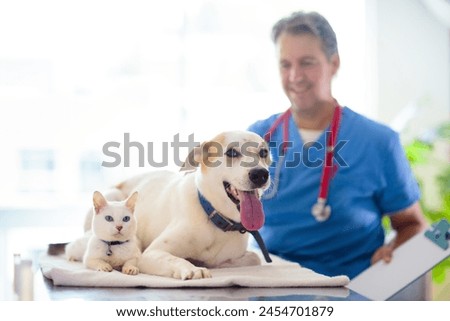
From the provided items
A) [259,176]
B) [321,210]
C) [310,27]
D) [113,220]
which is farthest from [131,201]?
[310,27]

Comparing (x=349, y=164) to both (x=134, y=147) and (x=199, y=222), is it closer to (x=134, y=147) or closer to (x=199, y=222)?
(x=199, y=222)

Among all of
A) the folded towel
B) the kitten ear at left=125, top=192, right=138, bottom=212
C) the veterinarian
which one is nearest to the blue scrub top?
the veterinarian

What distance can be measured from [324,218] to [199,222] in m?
0.33

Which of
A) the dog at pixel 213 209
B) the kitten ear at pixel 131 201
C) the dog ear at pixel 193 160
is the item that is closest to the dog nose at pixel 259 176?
the dog at pixel 213 209

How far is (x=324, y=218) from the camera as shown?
1730mm

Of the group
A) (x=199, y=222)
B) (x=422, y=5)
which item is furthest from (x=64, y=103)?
(x=422, y=5)

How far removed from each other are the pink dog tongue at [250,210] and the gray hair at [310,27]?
1.33ft

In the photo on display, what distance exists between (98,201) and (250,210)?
0.31 metres

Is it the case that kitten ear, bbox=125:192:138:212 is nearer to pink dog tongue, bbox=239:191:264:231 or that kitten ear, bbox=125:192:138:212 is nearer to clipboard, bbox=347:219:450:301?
pink dog tongue, bbox=239:191:264:231

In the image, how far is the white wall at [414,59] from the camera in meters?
1.75

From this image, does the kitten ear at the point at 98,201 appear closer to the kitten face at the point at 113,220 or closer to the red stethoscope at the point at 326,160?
the kitten face at the point at 113,220

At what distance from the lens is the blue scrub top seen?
1.72 metres

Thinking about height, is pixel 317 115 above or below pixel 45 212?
above
